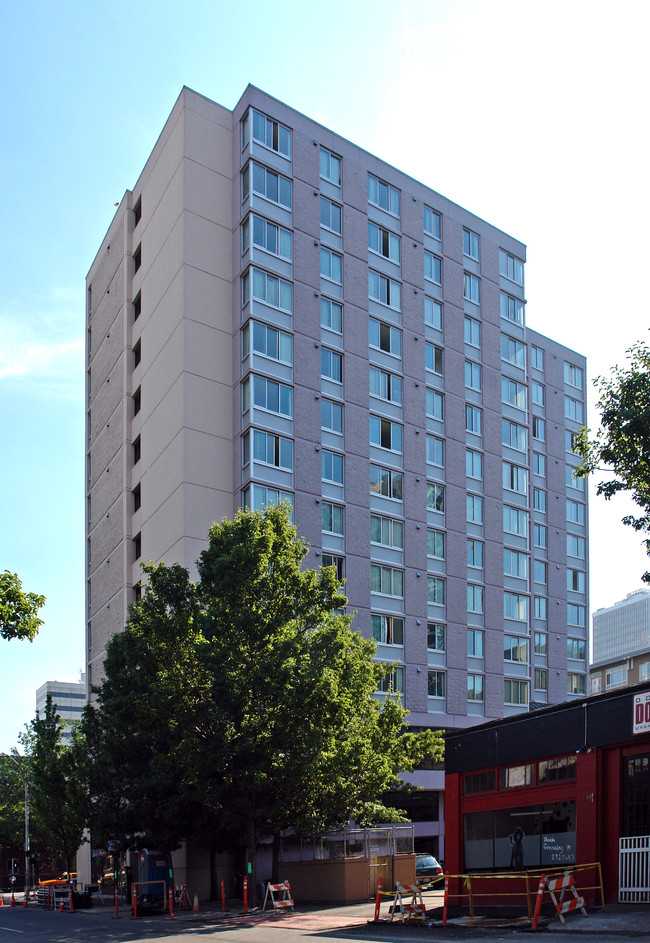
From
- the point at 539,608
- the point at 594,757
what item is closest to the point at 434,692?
the point at 539,608

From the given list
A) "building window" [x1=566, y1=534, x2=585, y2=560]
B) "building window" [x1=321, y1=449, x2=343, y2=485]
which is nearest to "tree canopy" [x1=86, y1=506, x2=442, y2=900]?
"building window" [x1=321, y1=449, x2=343, y2=485]

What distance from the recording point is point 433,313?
60.4 meters

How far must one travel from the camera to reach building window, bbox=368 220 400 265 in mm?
57500

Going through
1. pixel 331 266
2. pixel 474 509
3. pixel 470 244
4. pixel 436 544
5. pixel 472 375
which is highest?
pixel 470 244

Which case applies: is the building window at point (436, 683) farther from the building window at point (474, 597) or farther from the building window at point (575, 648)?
the building window at point (575, 648)

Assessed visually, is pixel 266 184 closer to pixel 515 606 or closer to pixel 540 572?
pixel 515 606

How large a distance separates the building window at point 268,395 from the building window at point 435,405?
1088 centimetres

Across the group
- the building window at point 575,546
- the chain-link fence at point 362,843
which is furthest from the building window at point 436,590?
the chain-link fence at point 362,843

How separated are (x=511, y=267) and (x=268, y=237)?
21657 millimetres

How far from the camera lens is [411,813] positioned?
53.1 m

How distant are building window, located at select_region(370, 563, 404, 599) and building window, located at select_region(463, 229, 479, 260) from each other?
878 inches

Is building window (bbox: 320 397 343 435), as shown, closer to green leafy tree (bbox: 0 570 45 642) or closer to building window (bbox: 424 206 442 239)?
building window (bbox: 424 206 442 239)

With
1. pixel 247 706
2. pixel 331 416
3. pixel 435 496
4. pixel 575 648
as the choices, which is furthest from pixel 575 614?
pixel 247 706

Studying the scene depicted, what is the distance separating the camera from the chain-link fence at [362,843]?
34.8 metres
